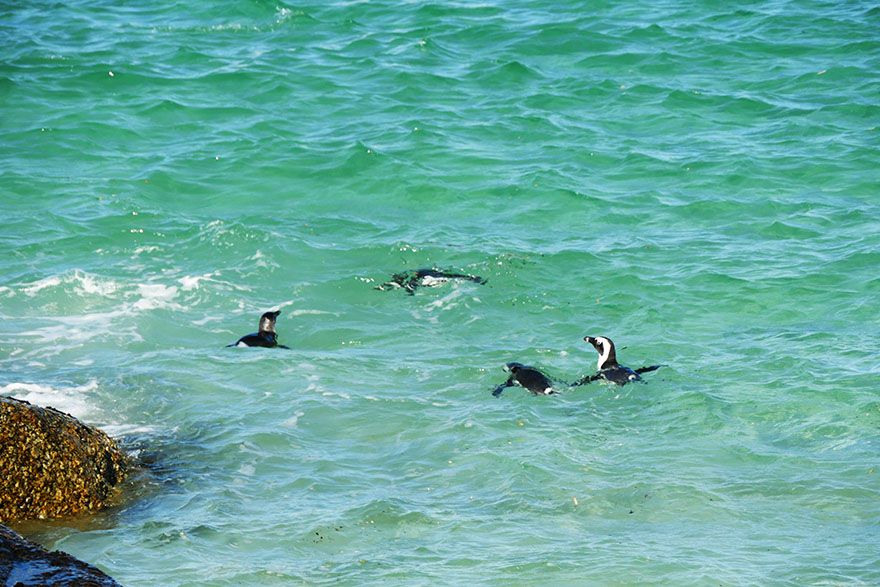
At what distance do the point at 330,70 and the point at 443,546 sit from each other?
16349mm

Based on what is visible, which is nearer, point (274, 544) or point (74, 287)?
point (274, 544)

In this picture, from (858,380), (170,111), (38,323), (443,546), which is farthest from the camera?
(170,111)

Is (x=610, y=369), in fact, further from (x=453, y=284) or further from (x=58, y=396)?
(x=58, y=396)

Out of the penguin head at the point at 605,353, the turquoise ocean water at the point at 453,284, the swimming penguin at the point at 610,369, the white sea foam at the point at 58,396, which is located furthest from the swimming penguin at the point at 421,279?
the white sea foam at the point at 58,396

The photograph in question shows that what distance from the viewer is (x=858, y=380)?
35.2 feet

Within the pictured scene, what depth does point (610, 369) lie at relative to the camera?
10711 millimetres

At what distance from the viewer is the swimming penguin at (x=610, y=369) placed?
34.7ft

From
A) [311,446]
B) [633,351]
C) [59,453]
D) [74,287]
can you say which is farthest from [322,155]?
[59,453]

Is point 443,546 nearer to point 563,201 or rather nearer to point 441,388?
point 441,388

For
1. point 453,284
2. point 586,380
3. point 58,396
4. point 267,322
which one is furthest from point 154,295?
point 586,380

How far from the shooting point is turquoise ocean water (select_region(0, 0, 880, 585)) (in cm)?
801

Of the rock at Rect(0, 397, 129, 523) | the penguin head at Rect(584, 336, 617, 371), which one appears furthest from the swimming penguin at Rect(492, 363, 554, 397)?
the rock at Rect(0, 397, 129, 523)

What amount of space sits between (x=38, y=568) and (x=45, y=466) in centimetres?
285

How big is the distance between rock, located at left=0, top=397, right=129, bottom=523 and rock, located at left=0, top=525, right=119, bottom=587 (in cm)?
240
